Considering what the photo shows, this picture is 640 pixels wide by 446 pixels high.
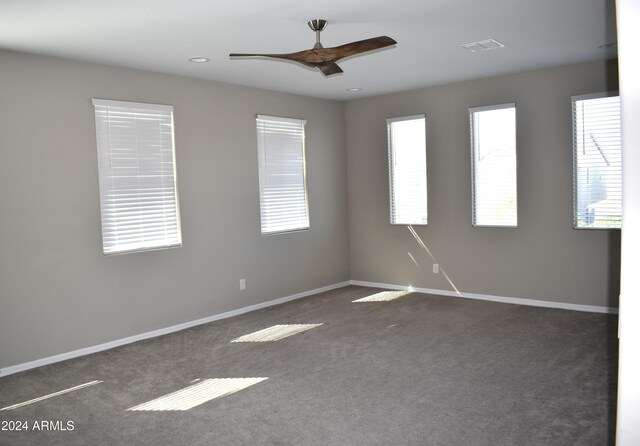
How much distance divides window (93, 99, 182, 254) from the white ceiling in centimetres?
47

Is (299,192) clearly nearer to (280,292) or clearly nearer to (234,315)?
(280,292)

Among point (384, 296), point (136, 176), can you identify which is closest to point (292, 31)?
point (136, 176)

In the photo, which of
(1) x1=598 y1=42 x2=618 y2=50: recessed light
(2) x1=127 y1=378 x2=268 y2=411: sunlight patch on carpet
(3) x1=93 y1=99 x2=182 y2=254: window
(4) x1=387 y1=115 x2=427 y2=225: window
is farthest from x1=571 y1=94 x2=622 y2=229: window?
(3) x1=93 y1=99 x2=182 y2=254: window

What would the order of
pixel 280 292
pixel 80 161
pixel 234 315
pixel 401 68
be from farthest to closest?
pixel 280 292 < pixel 234 315 < pixel 401 68 < pixel 80 161

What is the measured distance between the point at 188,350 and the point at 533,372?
110 inches

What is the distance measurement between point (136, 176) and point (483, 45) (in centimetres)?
331

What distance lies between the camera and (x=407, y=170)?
6.66 meters

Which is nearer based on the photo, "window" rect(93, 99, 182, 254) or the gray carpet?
the gray carpet

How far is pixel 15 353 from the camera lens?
407 centimetres

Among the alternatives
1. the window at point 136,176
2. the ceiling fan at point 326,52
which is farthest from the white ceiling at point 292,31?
the window at point 136,176

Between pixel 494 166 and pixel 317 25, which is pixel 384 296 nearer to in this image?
pixel 494 166

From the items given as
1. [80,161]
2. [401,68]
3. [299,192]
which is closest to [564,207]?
[401,68]

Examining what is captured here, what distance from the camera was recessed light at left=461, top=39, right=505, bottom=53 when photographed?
4316 mm

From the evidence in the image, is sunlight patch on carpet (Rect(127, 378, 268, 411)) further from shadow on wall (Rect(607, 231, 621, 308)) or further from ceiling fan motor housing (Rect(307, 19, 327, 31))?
shadow on wall (Rect(607, 231, 621, 308))
